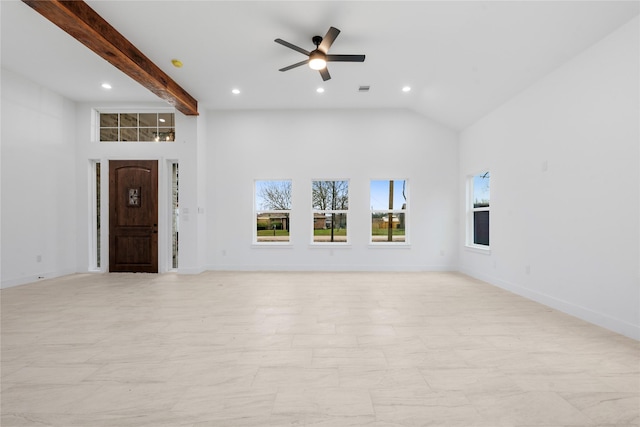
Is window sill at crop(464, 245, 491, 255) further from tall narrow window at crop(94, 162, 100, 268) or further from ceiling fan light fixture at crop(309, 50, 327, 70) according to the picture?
tall narrow window at crop(94, 162, 100, 268)

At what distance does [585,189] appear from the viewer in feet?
10.2

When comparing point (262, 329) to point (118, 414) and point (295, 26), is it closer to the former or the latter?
point (118, 414)

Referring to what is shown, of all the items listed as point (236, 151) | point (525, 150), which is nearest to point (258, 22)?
point (236, 151)

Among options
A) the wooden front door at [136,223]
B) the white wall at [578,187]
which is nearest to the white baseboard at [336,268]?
the wooden front door at [136,223]

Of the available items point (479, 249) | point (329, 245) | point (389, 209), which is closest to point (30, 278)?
point (329, 245)

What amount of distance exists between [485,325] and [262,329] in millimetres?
2259

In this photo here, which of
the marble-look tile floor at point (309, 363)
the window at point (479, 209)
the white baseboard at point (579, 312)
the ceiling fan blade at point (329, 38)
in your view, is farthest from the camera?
the window at point (479, 209)

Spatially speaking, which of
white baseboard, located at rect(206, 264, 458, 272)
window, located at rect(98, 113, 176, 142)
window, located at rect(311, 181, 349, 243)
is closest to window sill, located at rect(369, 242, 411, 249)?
white baseboard, located at rect(206, 264, 458, 272)

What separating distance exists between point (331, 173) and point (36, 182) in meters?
5.24

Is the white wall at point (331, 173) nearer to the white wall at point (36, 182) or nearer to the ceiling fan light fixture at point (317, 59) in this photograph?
the ceiling fan light fixture at point (317, 59)

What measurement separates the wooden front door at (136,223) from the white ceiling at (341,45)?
1642 mm

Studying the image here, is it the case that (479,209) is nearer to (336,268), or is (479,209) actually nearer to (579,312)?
(579,312)

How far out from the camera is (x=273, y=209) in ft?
20.1

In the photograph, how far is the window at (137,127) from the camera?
5.85m
